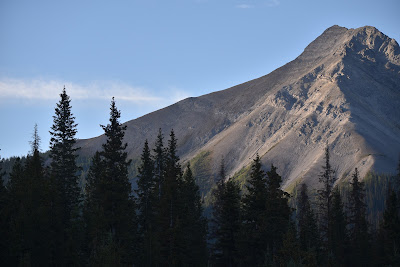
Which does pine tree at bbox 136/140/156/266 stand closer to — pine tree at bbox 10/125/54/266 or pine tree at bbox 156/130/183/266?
pine tree at bbox 156/130/183/266

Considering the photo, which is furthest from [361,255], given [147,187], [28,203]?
[28,203]

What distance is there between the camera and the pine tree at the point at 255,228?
45.1m

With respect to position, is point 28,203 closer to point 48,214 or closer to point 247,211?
point 48,214

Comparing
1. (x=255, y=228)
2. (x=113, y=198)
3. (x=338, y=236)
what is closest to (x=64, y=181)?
(x=113, y=198)

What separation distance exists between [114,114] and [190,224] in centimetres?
1566

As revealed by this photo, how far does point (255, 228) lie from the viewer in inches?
1843

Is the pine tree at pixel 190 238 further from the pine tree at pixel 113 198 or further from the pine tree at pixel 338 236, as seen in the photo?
the pine tree at pixel 338 236

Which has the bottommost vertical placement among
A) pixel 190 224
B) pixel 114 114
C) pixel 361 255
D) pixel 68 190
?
pixel 361 255

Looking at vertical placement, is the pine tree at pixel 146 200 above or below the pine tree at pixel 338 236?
above

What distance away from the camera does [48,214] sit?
135 feet

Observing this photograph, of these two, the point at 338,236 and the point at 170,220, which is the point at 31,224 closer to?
the point at 170,220

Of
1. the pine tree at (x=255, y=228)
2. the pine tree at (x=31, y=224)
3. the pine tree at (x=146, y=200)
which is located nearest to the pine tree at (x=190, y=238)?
the pine tree at (x=146, y=200)

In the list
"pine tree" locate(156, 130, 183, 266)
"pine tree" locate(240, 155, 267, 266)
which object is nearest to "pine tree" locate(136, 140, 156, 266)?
"pine tree" locate(156, 130, 183, 266)

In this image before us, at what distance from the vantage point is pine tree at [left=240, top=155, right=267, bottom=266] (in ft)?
148
